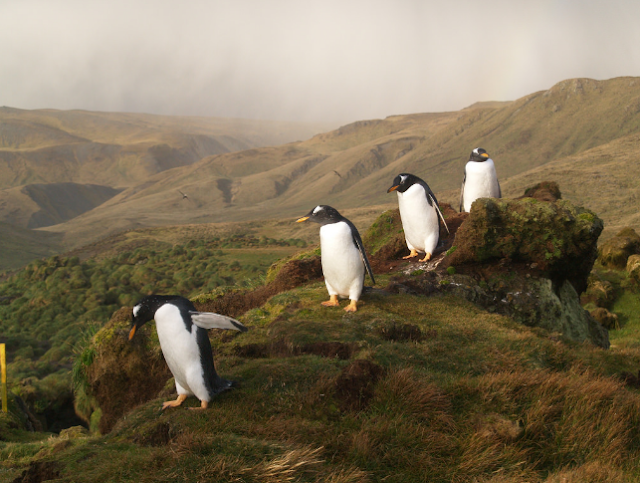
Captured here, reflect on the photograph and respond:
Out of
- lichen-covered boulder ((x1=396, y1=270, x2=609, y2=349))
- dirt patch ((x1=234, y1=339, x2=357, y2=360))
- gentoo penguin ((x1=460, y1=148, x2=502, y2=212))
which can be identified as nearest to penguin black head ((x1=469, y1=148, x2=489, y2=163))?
gentoo penguin ((x1=460, y1=148, x2=502, y2=212))

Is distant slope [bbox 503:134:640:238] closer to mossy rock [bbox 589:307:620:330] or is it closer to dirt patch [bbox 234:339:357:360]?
mossy rock [bbox 589:307:620:330]

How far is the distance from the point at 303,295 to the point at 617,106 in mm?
194017

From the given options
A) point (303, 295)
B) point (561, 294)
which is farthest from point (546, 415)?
point (561, 294)

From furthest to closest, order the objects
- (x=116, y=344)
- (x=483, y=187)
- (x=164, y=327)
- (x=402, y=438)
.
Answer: (x=483, y=187) → (x=116, y=344) → (x=164, y=327) → (x=402, y=438)

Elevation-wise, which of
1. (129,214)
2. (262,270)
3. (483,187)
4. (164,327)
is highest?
(129,214)

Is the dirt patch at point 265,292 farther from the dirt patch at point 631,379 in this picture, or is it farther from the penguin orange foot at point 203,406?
the dirt patch at point 631,379

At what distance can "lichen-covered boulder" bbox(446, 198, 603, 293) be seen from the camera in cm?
1224

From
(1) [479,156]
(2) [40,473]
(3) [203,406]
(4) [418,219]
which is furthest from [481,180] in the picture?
(2) [40,473]

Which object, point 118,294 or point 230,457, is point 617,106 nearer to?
point 118,294

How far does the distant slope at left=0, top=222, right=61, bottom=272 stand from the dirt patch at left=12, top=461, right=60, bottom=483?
A: 10271 centimetres

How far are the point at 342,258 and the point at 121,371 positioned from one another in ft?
17.5

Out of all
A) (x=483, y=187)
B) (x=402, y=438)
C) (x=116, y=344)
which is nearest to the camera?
(x=402, y=438)

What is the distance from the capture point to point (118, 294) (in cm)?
4025

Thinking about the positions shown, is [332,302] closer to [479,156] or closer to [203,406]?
[203,406]
